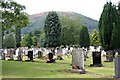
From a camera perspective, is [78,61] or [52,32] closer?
[78,61]

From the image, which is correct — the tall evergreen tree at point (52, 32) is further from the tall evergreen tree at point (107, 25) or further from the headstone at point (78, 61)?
the headstone at point (78, 61)

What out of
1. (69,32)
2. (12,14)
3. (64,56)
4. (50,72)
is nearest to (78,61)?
(50,72)

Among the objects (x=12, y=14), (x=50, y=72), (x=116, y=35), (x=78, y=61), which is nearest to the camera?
(x=50, y=72)

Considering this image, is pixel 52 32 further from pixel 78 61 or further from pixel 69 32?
pixel 78 61

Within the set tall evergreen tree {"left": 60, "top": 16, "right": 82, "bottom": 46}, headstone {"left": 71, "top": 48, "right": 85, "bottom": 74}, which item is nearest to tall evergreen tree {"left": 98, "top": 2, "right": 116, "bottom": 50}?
headstone {"left": 71, "top": 48, "right": 85, "bottom": 74}

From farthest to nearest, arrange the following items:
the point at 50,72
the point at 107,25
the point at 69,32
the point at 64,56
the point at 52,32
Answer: the point at 69,32 < the point at 52,32 < the point at 64,56 < the point at 107,25 < the point at 50,72

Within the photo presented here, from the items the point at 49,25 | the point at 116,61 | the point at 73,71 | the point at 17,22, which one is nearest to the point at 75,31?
the point at 49,25

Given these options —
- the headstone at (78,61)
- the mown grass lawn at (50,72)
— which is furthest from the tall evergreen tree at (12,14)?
the headstone at (78,61)

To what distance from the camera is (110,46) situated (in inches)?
1249

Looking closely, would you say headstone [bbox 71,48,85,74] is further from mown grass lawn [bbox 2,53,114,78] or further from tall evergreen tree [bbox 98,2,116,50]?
tall evergreen tree [bbox 98,2,116,50]

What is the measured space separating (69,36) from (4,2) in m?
55.2

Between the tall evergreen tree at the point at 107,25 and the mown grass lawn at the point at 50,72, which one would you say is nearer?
the mown grass lawn at the point at 50,72

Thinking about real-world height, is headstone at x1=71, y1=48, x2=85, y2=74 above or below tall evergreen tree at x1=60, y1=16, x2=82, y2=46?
below

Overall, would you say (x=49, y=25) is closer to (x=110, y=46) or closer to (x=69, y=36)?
(x=69, y=36)
